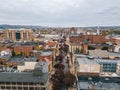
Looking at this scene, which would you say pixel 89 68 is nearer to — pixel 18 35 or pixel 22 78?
pixel 22 78

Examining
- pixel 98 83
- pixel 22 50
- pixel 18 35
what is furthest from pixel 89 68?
pixel 18 35

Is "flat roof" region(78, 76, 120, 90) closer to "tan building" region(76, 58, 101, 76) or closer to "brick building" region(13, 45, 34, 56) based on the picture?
"tan building" region(76, 58, 101, 76)

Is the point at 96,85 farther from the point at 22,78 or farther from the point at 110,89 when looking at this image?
the point at 22,78

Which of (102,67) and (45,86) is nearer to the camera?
(45,86)

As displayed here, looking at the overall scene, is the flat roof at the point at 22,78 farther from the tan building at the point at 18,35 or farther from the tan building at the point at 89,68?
the tan building at the point at 18,35

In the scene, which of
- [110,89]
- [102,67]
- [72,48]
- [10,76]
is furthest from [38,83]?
[72,48]

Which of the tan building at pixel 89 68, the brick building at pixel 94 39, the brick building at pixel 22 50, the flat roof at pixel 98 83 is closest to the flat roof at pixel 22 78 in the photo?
the flat roof at pixel 98 83

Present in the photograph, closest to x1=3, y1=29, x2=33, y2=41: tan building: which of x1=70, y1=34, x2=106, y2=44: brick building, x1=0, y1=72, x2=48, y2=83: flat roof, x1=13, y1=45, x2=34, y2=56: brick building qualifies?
x1=70, y1=34, x2=106, y2=44: brick building

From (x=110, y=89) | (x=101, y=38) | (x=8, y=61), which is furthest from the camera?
(x=101, y=38)
